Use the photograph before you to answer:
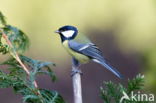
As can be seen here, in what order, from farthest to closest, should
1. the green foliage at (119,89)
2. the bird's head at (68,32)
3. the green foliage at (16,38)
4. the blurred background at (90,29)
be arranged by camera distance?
1. the blurred background at (90,29)
2. the bird's head at (68,32)
3. the green foliage at (16,38)
4. the green foliage at (119,89)

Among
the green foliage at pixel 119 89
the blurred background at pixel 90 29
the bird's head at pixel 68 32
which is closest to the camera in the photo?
the green foliage at pixel 119 89

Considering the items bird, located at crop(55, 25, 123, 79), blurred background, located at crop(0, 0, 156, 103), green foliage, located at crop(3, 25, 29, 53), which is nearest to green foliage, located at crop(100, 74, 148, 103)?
green foliage, located at crop(3, 25, 29, 53)

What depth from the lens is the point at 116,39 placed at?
18.5 ft

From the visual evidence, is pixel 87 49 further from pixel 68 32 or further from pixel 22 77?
pixel 22 77

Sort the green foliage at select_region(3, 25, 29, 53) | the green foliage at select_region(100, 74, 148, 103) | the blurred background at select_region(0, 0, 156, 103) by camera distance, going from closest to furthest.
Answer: the green foliage at select_region(100, 74, 148, 103), the green foliage at select_region(3, 25, 29, 53), the blurred background at select_region(0, 0, 156, 103)

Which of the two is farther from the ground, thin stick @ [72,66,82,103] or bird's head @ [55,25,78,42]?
thin stick @ [72,66,82,103]

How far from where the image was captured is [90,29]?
18.4ft

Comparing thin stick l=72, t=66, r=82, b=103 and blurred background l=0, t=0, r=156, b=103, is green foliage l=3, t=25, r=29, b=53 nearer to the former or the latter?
thin stick l=72, t=66, r=82, b=103

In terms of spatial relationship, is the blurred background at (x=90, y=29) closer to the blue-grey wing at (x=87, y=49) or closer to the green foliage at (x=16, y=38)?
the blue-grey wing at (x=87, y=49)

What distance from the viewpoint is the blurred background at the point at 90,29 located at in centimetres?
511

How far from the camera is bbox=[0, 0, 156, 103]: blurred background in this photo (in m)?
5.11

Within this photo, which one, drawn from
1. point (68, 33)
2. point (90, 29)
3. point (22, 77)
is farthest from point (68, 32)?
point (90, 29)

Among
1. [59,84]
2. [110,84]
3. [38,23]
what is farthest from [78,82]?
[38,23]

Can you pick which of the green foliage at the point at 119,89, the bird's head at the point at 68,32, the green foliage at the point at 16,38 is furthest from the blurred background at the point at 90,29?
the green foliage at the point at 119,89
